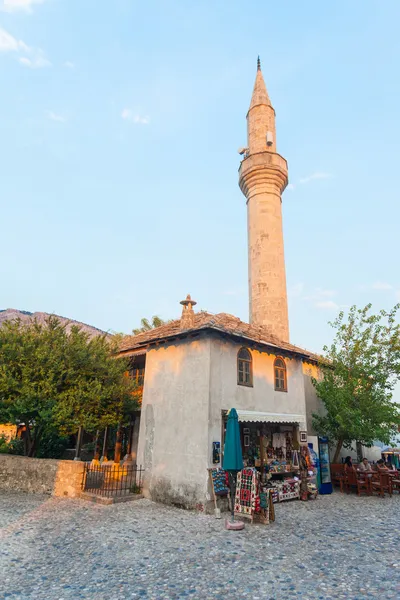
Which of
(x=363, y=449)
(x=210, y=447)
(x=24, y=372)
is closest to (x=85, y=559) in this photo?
(x=210, y=447)

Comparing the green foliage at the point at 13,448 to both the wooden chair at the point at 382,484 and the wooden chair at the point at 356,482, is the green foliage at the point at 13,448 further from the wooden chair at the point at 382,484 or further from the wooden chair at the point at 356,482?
the wooden chair at the point at 382,484

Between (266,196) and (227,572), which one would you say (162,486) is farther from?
(266,196)

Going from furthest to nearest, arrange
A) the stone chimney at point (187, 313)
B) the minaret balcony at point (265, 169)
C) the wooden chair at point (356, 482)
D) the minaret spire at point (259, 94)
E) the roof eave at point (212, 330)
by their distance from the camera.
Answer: the minaret spire at point (259, 94) → the minaret balcony at point (265, 169) → the wooden chair at point (356, 482) → the stone chimney at point (187, 313) → the roof eave at point (212, 330)

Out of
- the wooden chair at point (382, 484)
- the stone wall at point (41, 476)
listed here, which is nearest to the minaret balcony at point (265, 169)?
the wooden chair at point (382, 484)

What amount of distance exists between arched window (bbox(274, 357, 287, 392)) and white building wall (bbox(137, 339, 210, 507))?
12.7 ft

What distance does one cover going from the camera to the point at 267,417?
12.2 m

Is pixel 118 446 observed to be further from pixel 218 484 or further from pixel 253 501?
pixel 253 501

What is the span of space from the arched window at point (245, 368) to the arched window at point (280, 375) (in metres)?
1.64

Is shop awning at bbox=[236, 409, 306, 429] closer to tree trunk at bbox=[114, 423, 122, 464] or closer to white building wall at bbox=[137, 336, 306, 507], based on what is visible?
white building wall at bbox=[137, 336, 306, 507]

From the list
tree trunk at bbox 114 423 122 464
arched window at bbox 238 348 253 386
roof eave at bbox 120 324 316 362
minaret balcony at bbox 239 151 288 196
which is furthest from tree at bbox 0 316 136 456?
minaret balcony at bbox 239 151 288 196

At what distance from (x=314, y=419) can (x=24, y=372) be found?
13.0 m

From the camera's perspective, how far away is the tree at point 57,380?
40.9 ft

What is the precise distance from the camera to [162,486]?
461 inches

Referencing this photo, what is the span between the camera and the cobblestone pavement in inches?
218
